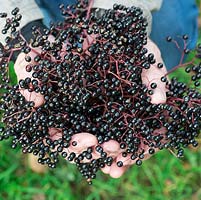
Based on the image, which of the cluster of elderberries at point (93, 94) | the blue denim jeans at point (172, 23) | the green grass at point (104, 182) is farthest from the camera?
the green grass at point (104, 182)

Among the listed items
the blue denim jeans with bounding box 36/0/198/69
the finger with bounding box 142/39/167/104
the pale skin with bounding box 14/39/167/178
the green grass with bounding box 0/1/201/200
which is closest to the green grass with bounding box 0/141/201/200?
the green grass with bounding box 0/1/201/200

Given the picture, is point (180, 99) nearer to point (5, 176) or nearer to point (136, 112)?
point (136, 112)

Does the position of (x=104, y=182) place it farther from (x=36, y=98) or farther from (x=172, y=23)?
(x=36, y=98)

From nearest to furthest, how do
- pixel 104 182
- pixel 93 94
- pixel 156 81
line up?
pixel 93 94
pixel 156 81
pixel 104 182

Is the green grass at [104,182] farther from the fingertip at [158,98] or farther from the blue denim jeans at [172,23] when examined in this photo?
the fingertip at [158,98]

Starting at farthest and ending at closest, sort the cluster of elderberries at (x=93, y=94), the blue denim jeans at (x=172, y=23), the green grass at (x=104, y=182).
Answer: the green grass at (x=104, y=182) → the blue denim jeans at (x=172, y=23) → the cluster of elderberries at (x=93, y=94)

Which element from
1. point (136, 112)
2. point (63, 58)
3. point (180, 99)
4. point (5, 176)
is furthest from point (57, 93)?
point (5, 176)

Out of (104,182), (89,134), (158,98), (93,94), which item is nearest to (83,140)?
(89,134)

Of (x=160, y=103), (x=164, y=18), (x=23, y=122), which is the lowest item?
(x=164, y=18)

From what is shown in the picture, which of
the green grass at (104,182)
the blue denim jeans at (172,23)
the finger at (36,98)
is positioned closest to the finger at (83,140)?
the finger at (36,98)
